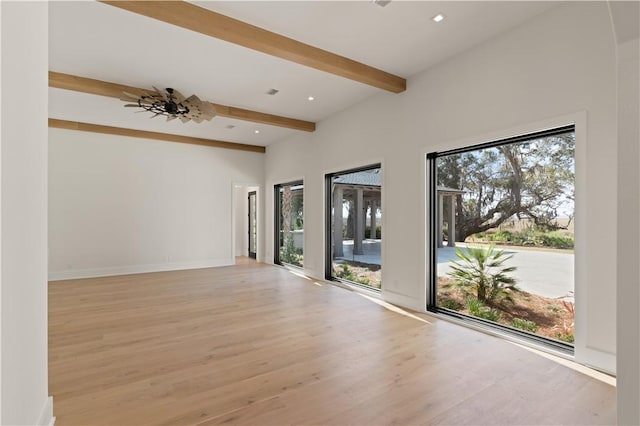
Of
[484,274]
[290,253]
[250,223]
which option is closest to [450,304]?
[484,274]

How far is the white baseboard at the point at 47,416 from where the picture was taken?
1837 mm

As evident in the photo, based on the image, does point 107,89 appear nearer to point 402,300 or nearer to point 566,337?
point 402,300

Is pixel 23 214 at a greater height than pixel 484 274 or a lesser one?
greater

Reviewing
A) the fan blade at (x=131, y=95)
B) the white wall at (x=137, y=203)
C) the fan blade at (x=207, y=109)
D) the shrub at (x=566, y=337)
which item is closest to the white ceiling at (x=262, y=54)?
the fan blade at (x=131, y=95)

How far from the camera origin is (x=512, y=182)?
3.63 m

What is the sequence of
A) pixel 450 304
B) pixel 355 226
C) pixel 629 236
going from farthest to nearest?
1. pixel 355 226
2. pixel 450 304
3. pixel 629 236

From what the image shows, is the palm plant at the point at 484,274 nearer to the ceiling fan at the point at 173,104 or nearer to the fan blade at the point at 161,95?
the ceiling fan at the point at 173,104

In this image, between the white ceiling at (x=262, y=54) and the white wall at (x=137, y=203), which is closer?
the white ceiling at (x=262, y=54)

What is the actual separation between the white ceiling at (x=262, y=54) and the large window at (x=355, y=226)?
1.44m

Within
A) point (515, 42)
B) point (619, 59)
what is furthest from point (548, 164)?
point (619, 59)

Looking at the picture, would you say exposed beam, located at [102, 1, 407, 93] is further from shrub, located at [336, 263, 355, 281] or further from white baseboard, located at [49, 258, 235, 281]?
white baseboard, located at [49, 258, 235, 281]

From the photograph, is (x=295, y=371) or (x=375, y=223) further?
(x=375, y=223)

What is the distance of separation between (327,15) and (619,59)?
2507 mm

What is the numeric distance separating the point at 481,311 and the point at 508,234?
0.98 meters
